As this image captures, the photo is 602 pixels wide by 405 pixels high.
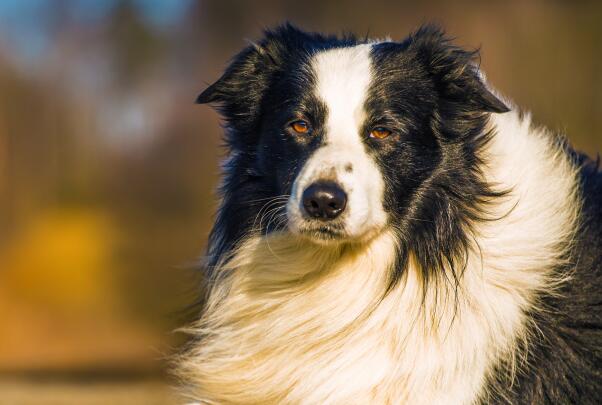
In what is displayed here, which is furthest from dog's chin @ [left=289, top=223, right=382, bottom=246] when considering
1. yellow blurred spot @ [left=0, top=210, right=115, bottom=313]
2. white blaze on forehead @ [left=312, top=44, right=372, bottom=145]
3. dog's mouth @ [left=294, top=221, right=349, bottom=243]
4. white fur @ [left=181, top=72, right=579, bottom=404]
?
yellow blurred spot @ [left=0, top=210, right=115, bottom=313]

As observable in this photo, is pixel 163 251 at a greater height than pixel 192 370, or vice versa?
pixel 192 370

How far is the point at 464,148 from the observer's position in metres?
4.53

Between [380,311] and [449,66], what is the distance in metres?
1.28

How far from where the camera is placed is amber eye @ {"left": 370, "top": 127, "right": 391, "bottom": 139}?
4.33 meters

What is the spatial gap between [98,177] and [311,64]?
11656 mm

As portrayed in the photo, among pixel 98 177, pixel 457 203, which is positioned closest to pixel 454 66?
pixel 457 203

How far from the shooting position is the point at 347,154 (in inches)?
164

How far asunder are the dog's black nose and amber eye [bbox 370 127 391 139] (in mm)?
439

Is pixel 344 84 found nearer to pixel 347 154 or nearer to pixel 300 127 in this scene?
pixel 300 127

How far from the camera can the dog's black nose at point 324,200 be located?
4.02m

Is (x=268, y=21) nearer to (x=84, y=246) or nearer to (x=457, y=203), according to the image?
(x=84, y=246)

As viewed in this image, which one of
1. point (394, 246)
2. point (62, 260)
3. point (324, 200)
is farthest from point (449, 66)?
point (62, 260)

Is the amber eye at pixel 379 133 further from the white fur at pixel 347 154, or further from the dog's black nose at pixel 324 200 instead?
the dog's black nose at pixel 324 200

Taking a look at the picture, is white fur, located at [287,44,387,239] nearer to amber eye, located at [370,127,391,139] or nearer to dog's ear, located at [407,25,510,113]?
amber eye, located at [370,127,391,139]
